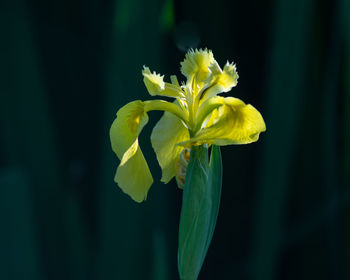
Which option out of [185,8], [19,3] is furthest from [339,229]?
[19,3]

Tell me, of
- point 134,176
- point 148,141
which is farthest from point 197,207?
point 148,141

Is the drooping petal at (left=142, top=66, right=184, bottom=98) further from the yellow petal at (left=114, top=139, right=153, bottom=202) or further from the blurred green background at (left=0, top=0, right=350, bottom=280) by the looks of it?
the blurred green background at (left=0, top=0, right=350, bottom=280)

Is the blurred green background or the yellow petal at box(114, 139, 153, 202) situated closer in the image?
the yellow petal at box(114, 139, 153, 202)

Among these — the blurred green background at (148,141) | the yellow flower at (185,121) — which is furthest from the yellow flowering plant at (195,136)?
the blurred green background at (148,141)

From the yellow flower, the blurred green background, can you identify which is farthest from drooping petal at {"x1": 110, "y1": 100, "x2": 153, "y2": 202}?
the blurred green background

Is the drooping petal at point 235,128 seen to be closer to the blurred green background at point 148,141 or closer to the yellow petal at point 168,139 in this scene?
the yellow petal at point 168,139
